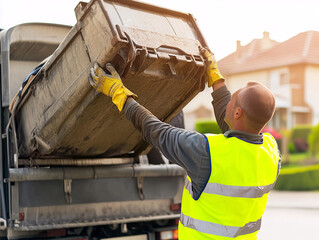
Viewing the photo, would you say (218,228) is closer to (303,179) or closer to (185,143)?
(185,143)

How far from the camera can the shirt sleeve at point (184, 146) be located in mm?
2350

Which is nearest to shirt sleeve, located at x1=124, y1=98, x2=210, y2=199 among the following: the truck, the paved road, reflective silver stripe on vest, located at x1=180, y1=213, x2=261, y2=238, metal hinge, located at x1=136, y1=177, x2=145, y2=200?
reflective silver stripe on vest, located at x1=180, y1=213, x2=261, y2=238

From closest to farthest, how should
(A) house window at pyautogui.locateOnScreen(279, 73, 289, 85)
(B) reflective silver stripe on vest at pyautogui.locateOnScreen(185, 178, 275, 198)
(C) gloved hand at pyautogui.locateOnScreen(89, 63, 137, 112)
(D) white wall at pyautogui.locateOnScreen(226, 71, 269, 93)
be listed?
(B) reflective silver stripe on vest at pyautogui.locateOnScreen(185, 178, 275, 198) → (C) gloved hand at pyautogui.locateOnScreen(89, 63, 137, 112) → (A) house window at pyautogui.locateOnScreen(279, 73, 289, 85) → (D) white wall at pyautogui.locateOnScreen(226, 71, 269, 93)

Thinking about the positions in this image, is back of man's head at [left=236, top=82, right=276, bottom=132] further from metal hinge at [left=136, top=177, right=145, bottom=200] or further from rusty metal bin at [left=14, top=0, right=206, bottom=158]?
metal hinge at [left=136, top=177, right=145, bottom=200]

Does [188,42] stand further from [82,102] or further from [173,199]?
[173,199]

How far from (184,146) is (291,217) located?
902cm

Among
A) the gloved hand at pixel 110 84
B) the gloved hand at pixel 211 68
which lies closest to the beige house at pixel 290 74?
the gloved hand at pixel 211 68

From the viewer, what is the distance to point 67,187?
3975 mm

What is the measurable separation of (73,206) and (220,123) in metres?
1.55

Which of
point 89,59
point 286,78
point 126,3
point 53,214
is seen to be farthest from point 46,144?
point 286,78

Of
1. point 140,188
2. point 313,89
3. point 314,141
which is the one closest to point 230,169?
point 140,188

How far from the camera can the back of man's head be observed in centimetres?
232

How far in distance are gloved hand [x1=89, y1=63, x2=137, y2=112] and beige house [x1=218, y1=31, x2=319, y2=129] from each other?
2515 centimetres

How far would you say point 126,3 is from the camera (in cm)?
325
